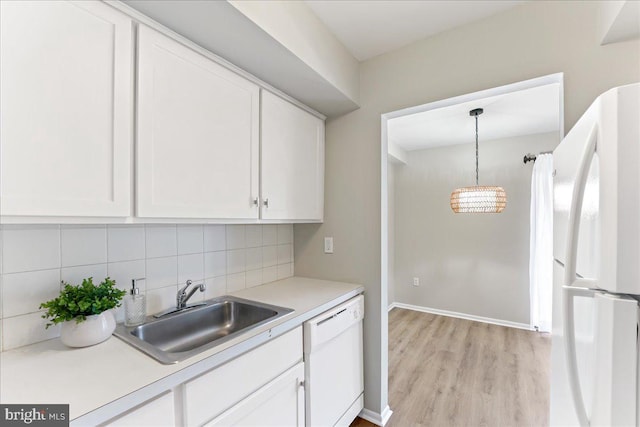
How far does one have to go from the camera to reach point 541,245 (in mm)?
3281

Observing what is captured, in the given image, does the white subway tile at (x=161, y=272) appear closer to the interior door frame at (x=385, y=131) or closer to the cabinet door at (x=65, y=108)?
the cabinet door at (x=65, y=108)

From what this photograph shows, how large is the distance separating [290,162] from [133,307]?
1.11 metres

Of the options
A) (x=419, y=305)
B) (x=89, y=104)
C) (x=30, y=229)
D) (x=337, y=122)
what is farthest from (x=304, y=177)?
(x=419, y=305)

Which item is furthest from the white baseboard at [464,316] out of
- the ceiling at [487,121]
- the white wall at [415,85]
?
the white wall at [415,85]

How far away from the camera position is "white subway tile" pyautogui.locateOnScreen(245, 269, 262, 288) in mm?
1883

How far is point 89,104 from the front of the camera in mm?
944

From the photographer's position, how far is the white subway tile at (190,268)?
1.52 meters

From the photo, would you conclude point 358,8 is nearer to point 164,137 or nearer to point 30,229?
point 164,137

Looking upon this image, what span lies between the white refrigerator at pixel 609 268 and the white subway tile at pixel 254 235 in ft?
5.26

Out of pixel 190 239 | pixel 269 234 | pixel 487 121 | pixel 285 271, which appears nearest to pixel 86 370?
pixel 190 239

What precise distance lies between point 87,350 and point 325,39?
5.90 feet

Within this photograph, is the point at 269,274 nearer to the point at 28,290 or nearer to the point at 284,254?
the point at 284,254

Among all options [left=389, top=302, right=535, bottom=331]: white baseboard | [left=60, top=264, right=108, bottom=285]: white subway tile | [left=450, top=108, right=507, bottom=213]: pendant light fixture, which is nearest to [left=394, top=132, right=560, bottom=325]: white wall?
[left=389, top=302, right=535, bottom=331]: white baseboard

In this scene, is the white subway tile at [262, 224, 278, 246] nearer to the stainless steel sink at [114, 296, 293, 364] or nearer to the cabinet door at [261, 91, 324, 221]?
the cabinet door at [261, 91, 324, 221]
